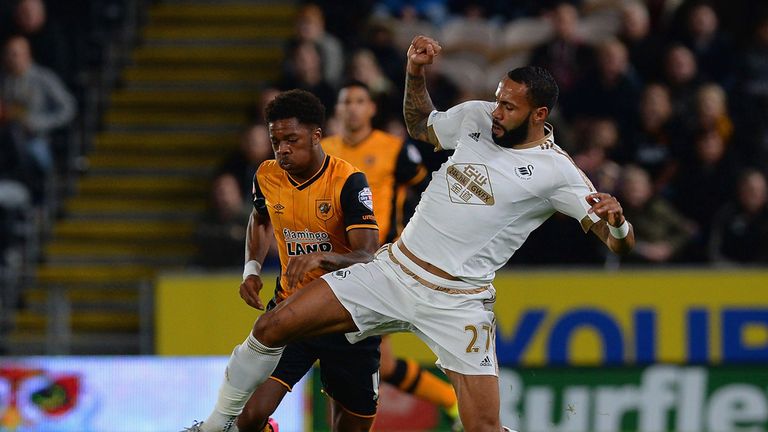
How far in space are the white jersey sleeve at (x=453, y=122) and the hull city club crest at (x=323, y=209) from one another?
2.07 ft

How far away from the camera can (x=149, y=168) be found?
15.0 m

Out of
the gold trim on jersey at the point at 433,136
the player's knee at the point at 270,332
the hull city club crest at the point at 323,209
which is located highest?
the gold trim on jersey at the point at 433,136

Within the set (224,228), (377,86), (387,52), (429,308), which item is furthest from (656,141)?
(429,308)

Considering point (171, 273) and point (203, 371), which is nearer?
point (203, 371)

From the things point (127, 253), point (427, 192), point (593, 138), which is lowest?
point (127, 253)

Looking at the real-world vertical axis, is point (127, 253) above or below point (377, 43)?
below

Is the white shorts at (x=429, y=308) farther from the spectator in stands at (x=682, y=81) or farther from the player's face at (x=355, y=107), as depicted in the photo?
the spectator in stands at (x=682, y=81)

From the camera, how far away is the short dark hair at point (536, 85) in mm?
7113

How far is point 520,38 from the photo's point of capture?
14.1 m

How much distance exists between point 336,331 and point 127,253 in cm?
746

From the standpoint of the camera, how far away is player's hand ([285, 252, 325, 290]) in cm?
684

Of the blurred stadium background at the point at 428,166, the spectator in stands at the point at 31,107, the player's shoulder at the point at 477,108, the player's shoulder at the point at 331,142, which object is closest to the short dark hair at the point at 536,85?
the player's shoulder at the point at 477,108

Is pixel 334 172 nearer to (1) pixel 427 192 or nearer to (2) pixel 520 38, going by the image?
(1) pixel 427 192

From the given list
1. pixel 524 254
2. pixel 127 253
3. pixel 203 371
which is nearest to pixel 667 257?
pixel 524 254
